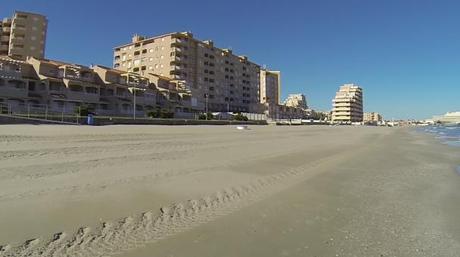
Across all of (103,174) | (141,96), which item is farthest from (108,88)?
(103,174)

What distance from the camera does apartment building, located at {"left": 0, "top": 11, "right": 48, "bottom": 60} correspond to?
262 feet

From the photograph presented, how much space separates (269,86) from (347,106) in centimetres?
5452

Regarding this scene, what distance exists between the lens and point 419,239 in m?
5.35

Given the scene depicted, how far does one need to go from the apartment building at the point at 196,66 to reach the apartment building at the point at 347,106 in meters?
74.0

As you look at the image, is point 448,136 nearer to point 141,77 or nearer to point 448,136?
point 448,136

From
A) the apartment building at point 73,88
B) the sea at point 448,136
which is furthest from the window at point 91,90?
the sea at point 448,136

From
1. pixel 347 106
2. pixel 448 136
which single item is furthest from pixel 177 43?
pixel 347 106

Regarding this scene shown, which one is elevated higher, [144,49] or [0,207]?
[144,49]

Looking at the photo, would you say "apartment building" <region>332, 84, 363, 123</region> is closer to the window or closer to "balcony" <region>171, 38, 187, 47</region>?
"balcony" <region>171, 38, 187, 47</region>

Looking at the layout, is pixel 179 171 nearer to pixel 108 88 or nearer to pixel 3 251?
pixel 3 251

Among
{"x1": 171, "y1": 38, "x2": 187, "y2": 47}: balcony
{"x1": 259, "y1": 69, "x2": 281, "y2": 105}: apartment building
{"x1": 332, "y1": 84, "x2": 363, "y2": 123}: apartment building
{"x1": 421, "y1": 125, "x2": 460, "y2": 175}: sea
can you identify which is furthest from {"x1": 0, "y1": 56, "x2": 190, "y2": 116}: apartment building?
{"x1": 332, "y1": 84, "x2": 363, "y2": 123}: apartment building

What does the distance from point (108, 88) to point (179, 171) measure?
5725 centimetres

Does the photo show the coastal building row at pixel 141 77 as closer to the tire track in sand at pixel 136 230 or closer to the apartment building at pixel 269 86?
the apartment building at pixel 269 86

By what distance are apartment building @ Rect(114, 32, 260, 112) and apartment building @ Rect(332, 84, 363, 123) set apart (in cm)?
7401
